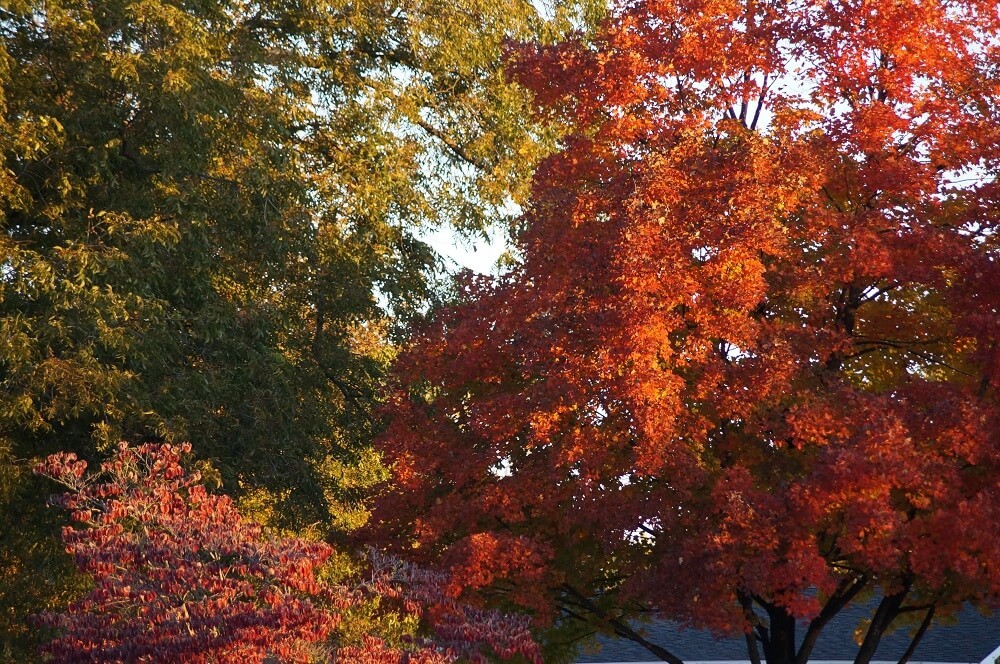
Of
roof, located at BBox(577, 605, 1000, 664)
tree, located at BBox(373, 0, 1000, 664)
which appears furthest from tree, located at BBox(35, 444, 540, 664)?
roof, located at BBox(577, 605, 1000, 664)

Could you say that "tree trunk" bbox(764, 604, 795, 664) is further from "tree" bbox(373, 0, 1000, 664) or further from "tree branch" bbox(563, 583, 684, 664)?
"tree branch" bbox(563, 583, 684, 664)

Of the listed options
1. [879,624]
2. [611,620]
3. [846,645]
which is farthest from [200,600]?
[846,645]

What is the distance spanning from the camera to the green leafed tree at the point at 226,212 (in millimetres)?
15734

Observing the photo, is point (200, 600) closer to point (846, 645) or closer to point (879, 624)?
point (879, 624)

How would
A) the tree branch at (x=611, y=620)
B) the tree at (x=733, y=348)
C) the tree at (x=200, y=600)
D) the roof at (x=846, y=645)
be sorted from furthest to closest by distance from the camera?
the roof at (x=846, y=645) → the tree branch at (x=611, y=620) → the tree at (x=733, y=348) → the tree at (x=200, y=600)

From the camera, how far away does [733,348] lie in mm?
15164

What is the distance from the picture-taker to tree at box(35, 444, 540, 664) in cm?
1007

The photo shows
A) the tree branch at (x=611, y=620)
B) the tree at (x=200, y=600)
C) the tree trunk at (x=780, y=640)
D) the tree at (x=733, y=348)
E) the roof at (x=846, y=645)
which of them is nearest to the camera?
the tree at (x=200, y=600)

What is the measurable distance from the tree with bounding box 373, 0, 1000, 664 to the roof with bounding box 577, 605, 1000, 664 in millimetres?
16454

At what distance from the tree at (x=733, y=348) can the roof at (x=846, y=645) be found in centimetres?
1645

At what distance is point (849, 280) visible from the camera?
14.2 metres

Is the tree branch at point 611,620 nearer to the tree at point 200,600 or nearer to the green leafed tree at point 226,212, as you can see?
the tree at point 200,600

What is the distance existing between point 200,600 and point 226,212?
8631 millimetres

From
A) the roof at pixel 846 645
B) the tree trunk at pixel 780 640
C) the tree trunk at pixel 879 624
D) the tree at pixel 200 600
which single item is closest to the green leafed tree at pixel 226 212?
the tree at pixel 200 600
